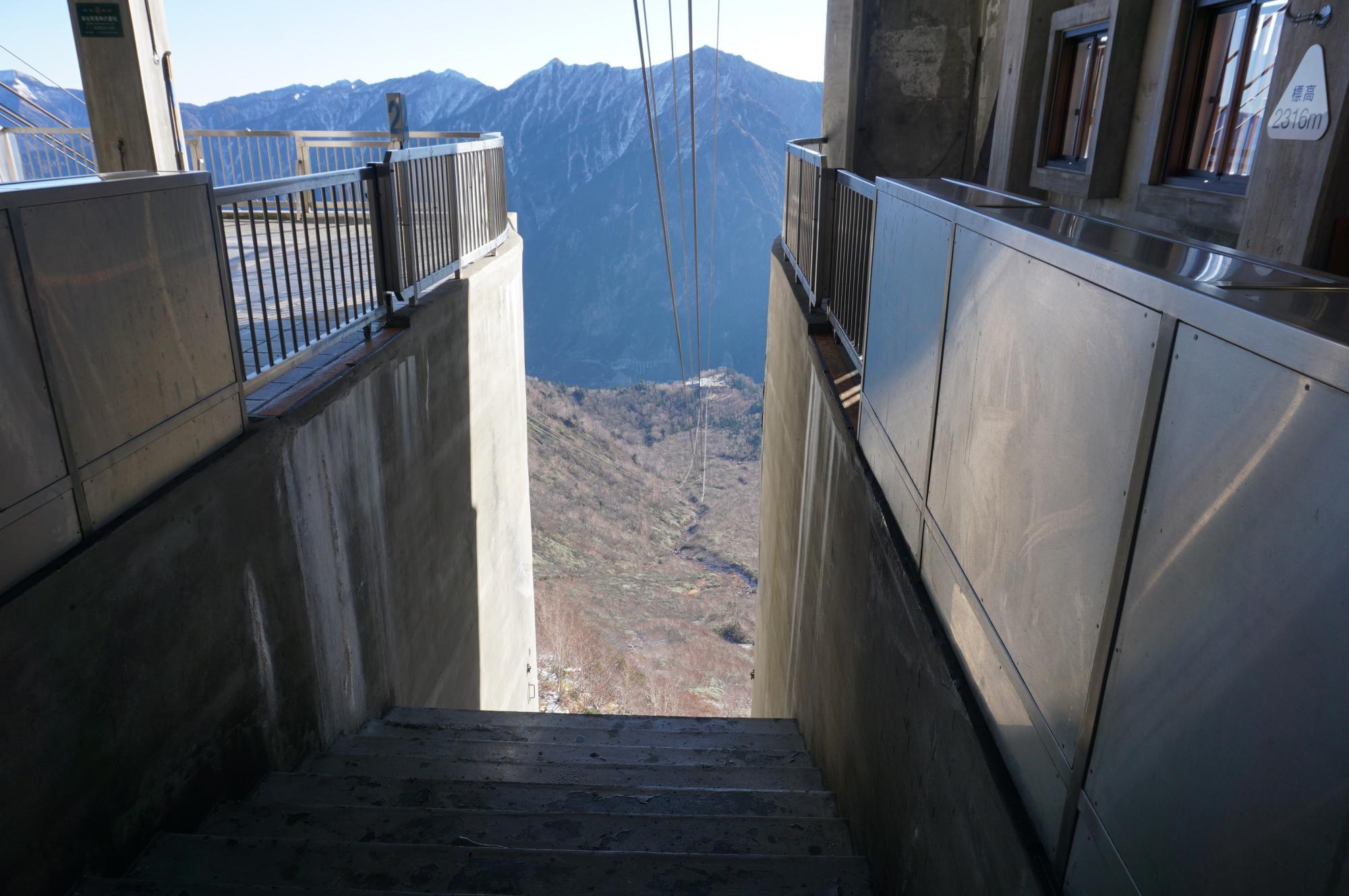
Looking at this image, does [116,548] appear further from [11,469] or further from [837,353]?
[837,353]

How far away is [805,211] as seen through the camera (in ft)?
27.7

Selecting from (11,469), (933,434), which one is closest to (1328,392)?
(933,434)

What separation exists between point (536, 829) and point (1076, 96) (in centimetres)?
696

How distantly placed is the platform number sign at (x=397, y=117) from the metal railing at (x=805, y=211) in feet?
21.1

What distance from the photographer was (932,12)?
10.5 metres

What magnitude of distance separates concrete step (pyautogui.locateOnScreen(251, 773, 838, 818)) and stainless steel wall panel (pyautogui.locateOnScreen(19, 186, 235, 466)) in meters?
2.02

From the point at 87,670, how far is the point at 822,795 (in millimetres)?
3454

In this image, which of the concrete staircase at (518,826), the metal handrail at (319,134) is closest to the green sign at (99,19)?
the concrete staircase at (518,826)

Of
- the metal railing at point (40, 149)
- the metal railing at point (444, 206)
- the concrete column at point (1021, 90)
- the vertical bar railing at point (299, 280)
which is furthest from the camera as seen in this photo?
the metal railing at point (40, 149)

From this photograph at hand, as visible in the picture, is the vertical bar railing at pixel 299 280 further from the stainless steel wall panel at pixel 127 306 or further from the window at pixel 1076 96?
the window at pixel 1076 96

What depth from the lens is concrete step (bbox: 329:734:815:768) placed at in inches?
216

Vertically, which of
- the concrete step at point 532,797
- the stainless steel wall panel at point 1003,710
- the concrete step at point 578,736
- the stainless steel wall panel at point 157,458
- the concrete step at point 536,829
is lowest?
the concrete step at point 578,736

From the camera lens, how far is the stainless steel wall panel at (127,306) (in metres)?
3.03

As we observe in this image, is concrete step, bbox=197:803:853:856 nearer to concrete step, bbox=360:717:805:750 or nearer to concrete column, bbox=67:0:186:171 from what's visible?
concrete step, bbox=360:717:805:750
